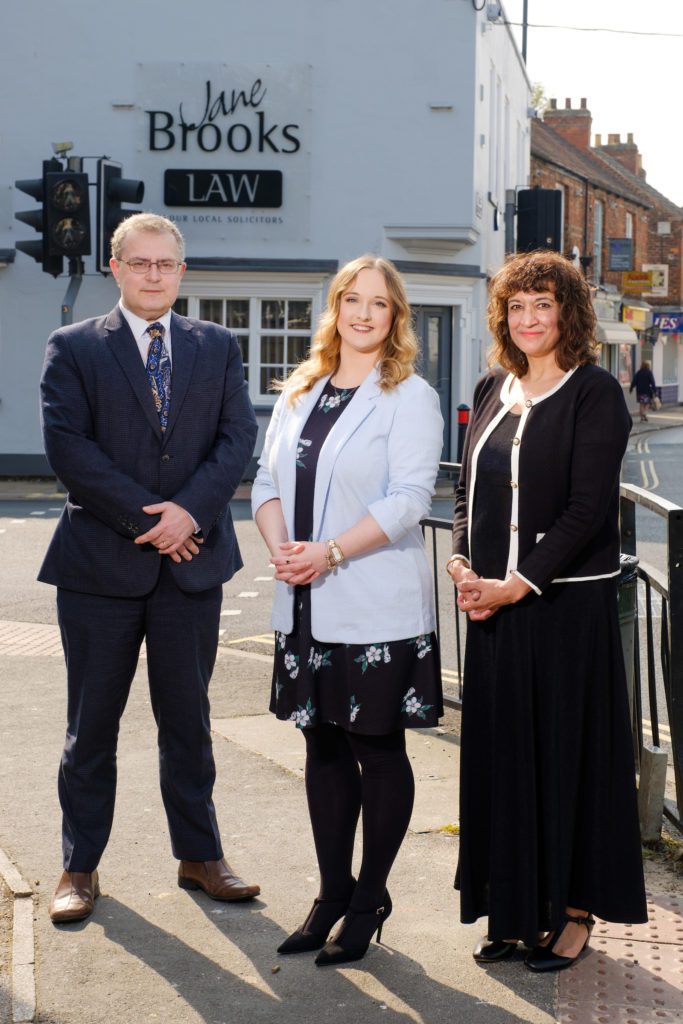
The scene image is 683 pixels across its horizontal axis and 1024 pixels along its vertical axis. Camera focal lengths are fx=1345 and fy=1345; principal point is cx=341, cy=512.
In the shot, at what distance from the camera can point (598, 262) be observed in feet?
147

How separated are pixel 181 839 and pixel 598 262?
140ft

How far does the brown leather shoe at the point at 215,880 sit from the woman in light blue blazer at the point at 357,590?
344 millimetres

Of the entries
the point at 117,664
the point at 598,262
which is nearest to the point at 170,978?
the point at 117,664

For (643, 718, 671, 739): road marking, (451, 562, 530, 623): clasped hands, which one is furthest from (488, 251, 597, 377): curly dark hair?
(643, 718, 671, 739): road marking

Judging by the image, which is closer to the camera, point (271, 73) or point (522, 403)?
point (522, 403)

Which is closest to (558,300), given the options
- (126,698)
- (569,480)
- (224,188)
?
(569,480)

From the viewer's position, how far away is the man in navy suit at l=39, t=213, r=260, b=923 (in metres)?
3.98

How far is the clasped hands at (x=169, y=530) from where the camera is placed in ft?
12.8

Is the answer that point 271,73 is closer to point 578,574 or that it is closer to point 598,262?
point 578,574

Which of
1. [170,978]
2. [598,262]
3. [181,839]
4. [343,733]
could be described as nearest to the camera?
[170,978]

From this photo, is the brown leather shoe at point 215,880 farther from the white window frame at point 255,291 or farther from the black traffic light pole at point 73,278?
the white window frame at point 255,291

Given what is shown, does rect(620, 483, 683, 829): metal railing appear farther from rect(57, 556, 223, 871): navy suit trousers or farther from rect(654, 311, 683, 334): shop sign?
rect(654, 311, 683, 334): shop sign

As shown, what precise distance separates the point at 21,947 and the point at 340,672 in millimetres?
1177

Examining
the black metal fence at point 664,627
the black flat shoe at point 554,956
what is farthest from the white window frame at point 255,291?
the black flat shoe at point 554,956
